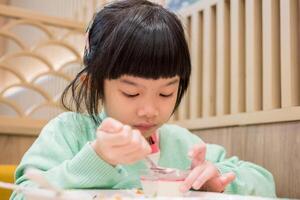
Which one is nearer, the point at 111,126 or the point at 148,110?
the point at 111,126

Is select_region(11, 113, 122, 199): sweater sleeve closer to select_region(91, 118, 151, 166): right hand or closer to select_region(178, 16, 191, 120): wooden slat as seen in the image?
select_region(91, 118, 151, 166): right hand

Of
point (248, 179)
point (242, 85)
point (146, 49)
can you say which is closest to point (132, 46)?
point (146, 49)

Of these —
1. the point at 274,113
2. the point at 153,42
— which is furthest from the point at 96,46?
the point at 274,113

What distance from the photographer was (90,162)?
0.60 m

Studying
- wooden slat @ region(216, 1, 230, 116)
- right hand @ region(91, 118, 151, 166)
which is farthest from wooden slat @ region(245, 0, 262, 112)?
right hand @ region(91, 118, 151, 166)

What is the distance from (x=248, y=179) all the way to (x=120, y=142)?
Answer: 1.35 feet

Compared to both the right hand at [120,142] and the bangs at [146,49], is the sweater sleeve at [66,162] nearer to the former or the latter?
the right hand at [120,142]

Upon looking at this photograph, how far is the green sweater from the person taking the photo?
2.01 ft

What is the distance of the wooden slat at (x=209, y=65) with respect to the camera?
3.88 feet

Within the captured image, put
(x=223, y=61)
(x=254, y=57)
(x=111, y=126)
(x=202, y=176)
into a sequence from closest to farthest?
(x=111, y=126), (x=202, y=176), (x=254, y=57), (x=223, y=61)

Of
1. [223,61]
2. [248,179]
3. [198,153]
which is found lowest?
[248,179]

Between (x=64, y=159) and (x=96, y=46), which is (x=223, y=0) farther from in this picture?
(x=64, y=159)

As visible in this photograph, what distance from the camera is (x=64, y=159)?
703 mm

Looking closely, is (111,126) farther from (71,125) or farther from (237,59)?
(237,59)
